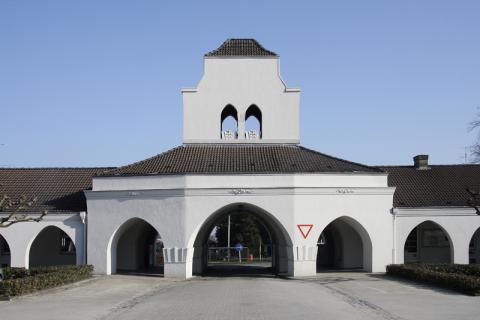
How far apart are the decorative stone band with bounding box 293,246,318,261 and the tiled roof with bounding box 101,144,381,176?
12.0ft

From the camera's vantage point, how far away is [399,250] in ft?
116

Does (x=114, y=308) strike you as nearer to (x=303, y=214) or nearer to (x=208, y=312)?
(x=208, y=312)

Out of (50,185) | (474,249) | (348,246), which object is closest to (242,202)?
(348,246)

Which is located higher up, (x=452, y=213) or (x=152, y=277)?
(x=452, y=213)

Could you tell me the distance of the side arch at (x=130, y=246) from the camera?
114 feet

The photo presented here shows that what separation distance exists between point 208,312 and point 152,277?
15.8m

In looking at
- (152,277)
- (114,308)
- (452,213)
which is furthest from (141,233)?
(114,308)

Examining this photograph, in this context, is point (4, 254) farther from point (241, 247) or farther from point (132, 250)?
point (241, 247)

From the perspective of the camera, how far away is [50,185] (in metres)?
38.8

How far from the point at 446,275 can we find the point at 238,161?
1313 cm

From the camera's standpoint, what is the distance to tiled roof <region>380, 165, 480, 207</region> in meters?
36.8

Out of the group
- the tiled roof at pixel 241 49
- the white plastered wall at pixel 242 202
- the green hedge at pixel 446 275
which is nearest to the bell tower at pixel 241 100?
the tiled roof at pixel 241 49

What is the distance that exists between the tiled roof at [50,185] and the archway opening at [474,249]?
21.2 metres

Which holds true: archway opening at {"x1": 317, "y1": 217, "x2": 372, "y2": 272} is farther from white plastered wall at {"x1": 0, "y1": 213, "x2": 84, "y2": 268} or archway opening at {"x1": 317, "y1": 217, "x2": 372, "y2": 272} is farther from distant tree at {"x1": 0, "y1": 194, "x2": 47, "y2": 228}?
distant tree at {"x1": 0, "y1": 194, "x2": 47, "y2": 228}
